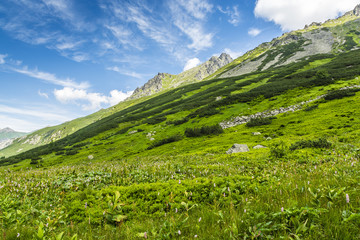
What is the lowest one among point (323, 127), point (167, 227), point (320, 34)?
point (323, 127)

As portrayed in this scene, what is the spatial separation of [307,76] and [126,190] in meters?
77.6

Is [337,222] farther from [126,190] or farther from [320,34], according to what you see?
[320,34]

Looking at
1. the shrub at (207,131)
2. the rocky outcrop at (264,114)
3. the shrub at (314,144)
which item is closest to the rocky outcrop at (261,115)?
the rocky outcrop at (264,114)

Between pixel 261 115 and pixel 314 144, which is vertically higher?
pixel 314 144

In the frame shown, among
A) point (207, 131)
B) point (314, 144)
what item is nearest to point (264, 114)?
point (207, 131)

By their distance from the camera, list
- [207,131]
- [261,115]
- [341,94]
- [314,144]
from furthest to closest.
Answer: [261,115]
[207,131]
[341,94]
[314,144]

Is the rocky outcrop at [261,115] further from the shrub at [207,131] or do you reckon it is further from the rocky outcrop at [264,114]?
the shrub at [207,131]

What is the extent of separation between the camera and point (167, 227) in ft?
9.97

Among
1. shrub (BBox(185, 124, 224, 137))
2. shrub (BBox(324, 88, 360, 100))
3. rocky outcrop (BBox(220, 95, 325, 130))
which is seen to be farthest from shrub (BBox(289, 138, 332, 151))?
shrub (BBox(324, 88, 360, 100))

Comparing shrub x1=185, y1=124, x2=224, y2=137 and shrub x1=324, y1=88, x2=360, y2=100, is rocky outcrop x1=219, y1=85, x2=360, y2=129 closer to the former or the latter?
shrub x1=324, y1=88, x2=360, y2=100

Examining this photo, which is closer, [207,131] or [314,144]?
[314,144]

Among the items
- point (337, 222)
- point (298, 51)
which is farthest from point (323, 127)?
point (298, 51)

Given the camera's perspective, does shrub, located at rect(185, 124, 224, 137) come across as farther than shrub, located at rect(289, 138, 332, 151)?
Yes

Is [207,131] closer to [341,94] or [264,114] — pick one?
[264,114]
